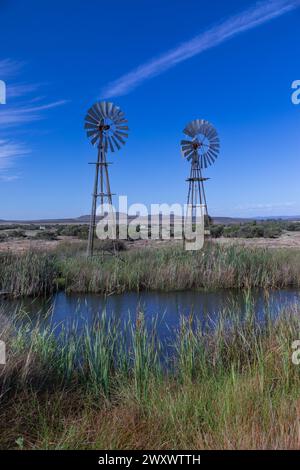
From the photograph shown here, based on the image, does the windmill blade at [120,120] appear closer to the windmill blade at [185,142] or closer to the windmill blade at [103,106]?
the windmill blade at [103,106]

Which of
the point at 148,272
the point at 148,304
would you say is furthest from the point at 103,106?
the point at 148,304

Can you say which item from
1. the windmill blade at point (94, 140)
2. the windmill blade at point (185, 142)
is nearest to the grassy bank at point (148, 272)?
the windmill blade at point (94, 140)

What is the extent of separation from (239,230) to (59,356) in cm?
2494

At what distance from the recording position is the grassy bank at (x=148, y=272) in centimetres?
959

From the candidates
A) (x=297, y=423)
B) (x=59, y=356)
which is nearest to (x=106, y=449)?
(x=297, y=423)

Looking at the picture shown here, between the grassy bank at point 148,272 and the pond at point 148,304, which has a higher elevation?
the grassy bank at point 148,272

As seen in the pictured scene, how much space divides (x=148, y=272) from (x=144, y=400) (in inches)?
284

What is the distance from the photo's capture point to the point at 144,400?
10.6 ft

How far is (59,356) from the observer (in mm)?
4129

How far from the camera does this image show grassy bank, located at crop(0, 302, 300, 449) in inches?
101

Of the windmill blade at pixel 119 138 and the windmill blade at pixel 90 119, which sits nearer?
the windmill blade at pixel 90 119

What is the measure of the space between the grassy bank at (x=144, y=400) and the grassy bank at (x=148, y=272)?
5403mm

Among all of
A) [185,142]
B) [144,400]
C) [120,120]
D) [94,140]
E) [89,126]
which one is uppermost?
[120,120]

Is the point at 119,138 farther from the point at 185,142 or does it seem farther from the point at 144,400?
the point at 144,400
